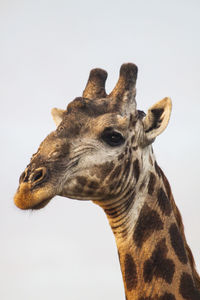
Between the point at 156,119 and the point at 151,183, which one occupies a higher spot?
the point at 156,119

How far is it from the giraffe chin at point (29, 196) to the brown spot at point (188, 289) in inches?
104

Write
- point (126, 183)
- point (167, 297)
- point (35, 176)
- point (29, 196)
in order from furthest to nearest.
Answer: point (126, 183)
point (167, 297)
point (35, 176)
point (29, 196)

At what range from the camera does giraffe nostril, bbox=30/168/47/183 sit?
23.5 feet

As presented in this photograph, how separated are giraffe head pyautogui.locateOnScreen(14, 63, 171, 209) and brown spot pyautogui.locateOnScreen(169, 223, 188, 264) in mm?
1055

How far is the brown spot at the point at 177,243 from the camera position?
8008mm

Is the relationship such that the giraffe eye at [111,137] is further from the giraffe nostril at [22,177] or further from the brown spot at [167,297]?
the brown spot at [167,297]

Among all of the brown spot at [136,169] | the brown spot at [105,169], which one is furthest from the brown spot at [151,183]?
the brown spot at [105,169]

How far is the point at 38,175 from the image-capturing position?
7207 mm

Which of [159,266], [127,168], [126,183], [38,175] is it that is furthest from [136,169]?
[38,175]

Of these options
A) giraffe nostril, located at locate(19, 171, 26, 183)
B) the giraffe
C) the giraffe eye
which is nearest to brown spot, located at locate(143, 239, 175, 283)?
the giraffe

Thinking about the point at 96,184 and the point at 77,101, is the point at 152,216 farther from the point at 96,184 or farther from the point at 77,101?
the point at 77,101

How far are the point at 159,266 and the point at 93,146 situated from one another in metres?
2.27

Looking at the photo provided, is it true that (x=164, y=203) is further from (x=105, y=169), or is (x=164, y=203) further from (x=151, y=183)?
(x=105, y=169)

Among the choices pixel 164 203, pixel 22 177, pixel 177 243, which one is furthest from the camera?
pixel 164 203
